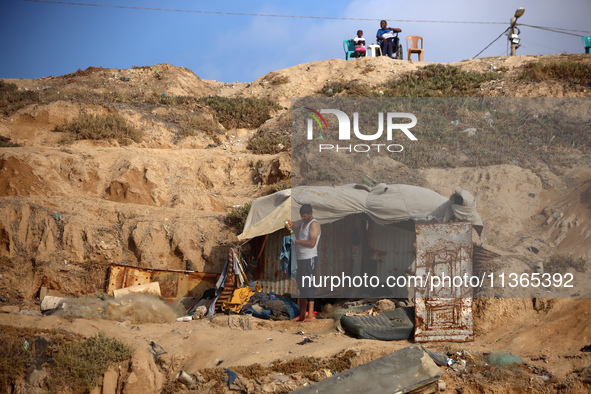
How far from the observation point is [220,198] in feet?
44.8

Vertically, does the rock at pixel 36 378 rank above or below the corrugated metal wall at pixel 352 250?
below

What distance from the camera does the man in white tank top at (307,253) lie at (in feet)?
26.3

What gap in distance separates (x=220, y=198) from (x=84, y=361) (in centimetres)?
748

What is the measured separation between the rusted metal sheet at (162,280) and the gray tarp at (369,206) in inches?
63.5

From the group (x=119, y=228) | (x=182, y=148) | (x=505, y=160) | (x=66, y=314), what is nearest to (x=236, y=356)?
(x=66, y=314)

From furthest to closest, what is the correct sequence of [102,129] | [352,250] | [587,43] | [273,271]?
1. [587,43]
2. [102,129]
3. [273,271]
4. [352,250]

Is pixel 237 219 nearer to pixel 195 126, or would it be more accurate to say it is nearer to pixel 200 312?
pixel 200 312

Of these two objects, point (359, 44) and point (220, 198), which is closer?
point (220, 198)

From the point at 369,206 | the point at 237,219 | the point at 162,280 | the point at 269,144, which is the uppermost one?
the point at 269,144

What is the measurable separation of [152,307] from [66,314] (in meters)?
1.29

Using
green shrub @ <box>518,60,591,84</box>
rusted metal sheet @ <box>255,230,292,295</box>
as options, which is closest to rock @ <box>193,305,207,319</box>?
rusted metal sheet @ <box>255,230,292,295</box>

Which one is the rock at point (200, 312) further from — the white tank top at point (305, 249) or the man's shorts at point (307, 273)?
the white tank top at point (305, 249)

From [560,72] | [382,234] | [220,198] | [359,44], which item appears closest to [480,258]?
[382,234]

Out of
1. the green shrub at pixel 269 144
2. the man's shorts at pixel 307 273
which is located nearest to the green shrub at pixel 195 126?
the green shrub at pixel 269 144
